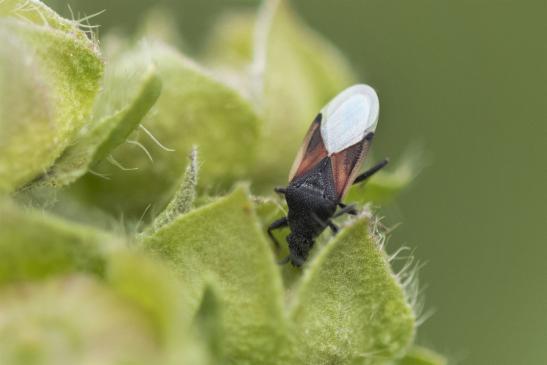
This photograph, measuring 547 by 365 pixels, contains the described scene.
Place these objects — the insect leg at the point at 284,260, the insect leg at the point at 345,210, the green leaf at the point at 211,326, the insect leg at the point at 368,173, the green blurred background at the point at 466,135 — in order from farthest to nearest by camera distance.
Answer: the green blurred background at the point at 466,135, the insect leg at the point at 368,173, the insect leg at the point at 345,210, the insect leg at the point at 284,260, the green leaf at the point at 211,326

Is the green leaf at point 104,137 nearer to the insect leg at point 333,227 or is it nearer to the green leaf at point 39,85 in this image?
the green leaf at point 39,85

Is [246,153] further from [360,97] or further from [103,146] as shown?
[103,146]

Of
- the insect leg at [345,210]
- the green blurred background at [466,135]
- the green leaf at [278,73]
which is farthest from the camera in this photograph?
the green blurred background at [466,135]

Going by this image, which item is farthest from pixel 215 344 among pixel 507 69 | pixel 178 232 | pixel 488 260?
pixel 507 69

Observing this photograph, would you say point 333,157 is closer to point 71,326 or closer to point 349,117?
point 349,117

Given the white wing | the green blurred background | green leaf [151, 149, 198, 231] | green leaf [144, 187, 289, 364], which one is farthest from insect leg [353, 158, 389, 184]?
the green blurred background

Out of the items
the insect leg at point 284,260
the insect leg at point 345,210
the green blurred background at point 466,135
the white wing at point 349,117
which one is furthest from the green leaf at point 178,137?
the green blurred background at point 466,135
